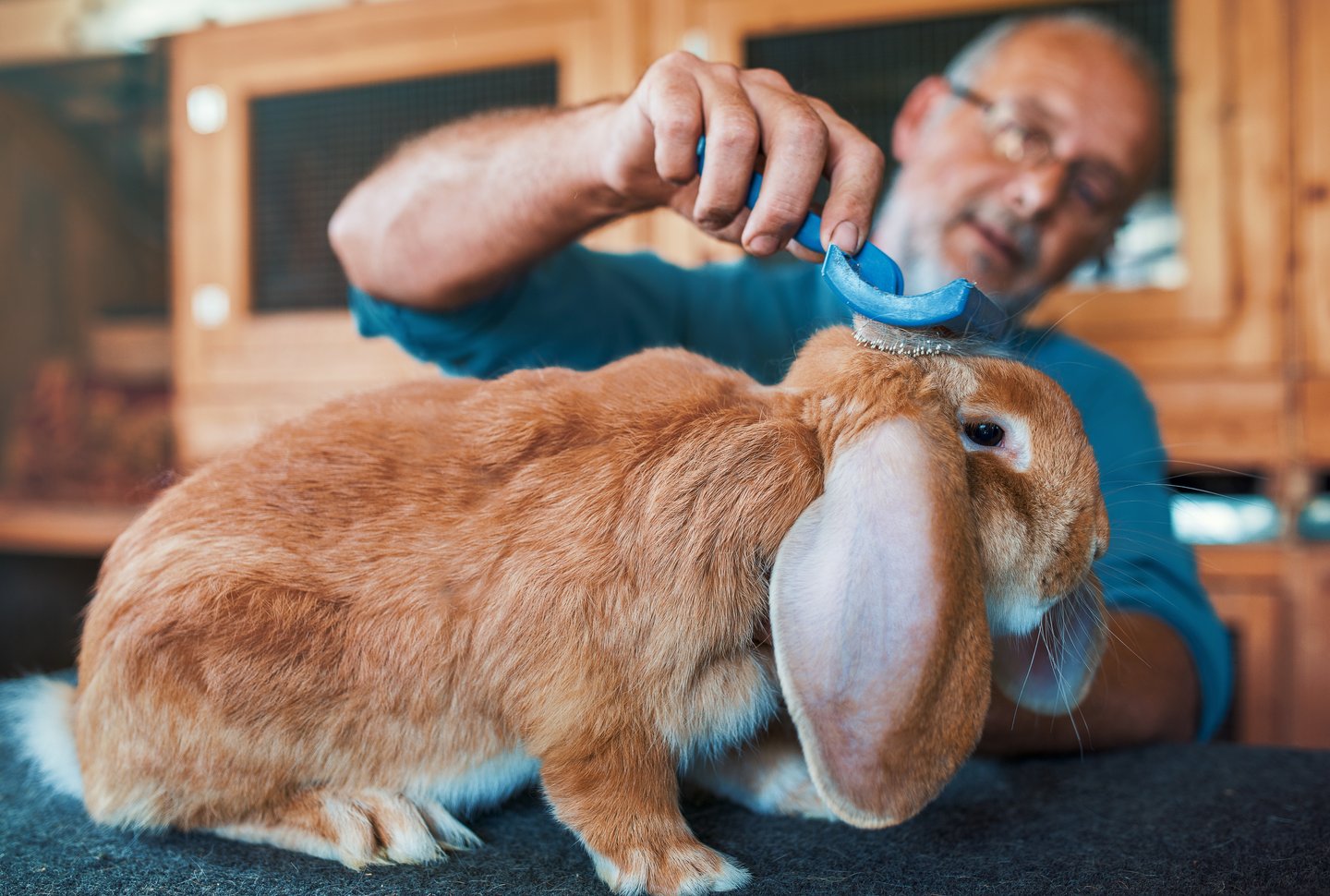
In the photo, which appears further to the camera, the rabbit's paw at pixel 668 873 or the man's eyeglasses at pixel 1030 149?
the man's eyeglasses at pixel 1030 149

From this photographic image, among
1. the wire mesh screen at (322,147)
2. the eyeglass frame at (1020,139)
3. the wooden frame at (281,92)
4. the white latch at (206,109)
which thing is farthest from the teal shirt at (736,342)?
the white latch at (206,109)

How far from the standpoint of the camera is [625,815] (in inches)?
25.8

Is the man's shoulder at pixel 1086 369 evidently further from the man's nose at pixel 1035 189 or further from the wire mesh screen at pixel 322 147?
the wire mesh screen at pixel 322 147

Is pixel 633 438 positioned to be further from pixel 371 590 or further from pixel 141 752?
pixel 141 752

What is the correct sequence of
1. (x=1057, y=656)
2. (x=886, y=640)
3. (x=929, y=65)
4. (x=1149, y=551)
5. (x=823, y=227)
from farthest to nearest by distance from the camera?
(x=929, y=65), (x=1149, y=551), (x=1057, y=656), (x=823, y=227), (x=886, y=640)

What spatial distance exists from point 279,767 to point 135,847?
0.14m

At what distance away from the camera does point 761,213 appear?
0.69 m

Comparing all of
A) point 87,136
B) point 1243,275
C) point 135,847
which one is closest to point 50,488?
point 87,136

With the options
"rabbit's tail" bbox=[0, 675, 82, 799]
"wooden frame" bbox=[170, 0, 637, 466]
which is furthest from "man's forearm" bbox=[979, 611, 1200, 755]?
"wooden frame" bbox=[170, 0, 637, 466]

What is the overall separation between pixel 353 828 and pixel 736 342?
944 millimetres

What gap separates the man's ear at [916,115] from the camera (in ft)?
5.26

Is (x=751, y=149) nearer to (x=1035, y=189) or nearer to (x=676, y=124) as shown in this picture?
(x=676, y=124)

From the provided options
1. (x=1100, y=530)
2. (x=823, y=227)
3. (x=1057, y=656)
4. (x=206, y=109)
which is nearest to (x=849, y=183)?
(x=823, y=227)

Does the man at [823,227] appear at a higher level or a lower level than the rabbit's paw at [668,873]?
higher
